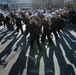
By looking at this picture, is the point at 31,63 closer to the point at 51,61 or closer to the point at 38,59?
the point at 38,59

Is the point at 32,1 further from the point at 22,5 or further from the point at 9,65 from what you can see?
the point at 9,65

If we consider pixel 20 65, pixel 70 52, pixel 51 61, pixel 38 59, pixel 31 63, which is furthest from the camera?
pixel 70 52

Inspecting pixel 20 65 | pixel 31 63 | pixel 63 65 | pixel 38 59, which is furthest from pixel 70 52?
pixel 20 65

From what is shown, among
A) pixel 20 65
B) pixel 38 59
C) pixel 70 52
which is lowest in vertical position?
pixel 70 52

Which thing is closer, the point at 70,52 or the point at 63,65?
the point at 63,65

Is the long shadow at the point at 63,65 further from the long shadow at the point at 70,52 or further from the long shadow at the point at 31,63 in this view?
the long shadow at the point at 31,63

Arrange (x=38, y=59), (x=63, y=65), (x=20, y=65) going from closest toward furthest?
(x=63, y=65), (x=20, y=65), (x=38, y=59)

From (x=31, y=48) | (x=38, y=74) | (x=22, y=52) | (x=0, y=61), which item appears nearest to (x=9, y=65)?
(x=0, y=61)

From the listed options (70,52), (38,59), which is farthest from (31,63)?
(70,52)

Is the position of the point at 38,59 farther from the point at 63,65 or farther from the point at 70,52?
the point at 70,52

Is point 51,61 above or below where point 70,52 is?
above

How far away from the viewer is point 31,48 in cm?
1209

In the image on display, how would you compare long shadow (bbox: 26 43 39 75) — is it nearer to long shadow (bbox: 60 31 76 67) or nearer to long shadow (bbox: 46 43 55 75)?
long shadow (bbox: 46 43 55 75)

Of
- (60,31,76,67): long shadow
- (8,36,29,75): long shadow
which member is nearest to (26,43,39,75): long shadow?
(8,36,29,75): long shadow
